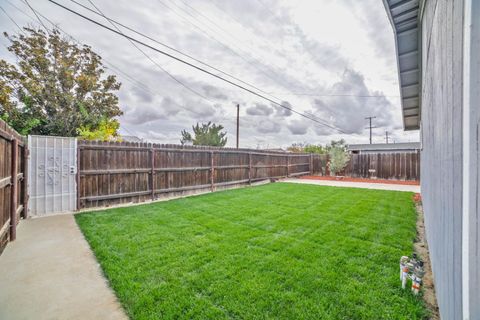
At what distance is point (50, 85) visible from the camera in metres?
11.7

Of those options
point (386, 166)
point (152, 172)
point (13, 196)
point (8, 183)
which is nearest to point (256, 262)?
point (8, 183)

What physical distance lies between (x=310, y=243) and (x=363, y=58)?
8.54 metres

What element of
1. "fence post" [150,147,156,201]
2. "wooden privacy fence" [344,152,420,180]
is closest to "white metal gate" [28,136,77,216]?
"fence post" [150,147,156,201]

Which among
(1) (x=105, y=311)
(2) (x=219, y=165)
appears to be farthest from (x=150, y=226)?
(2) (x=219, y=165)

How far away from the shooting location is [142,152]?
666 centimetres

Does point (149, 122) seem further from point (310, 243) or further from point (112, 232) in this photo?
point (310, 243)

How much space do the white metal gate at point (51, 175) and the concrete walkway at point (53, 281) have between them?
1.49 metres

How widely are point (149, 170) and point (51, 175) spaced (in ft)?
7.42

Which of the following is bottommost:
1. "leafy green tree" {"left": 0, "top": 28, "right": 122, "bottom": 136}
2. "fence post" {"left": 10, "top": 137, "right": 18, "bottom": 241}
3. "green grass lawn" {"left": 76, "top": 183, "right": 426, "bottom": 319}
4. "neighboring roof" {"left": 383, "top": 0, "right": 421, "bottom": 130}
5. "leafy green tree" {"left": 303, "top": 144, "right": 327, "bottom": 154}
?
"green grass lawn" {"left": 76, "top": 183, "right": 426, "bottom": 319}

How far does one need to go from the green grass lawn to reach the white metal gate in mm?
817

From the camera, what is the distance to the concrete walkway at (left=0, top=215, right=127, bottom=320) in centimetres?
200

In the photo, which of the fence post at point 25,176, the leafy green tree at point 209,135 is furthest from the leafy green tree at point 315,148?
the fence post at point 25,176
